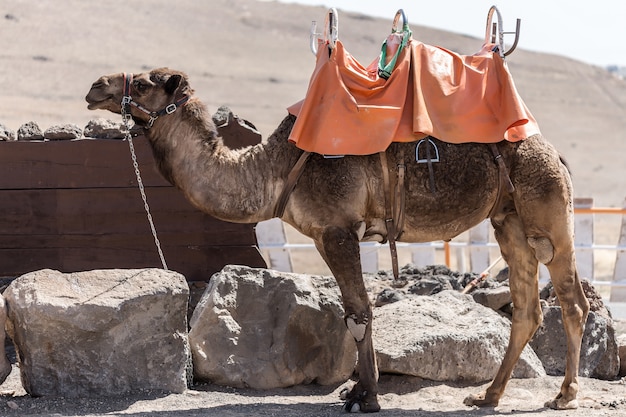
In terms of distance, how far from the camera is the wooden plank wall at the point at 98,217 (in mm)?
9828

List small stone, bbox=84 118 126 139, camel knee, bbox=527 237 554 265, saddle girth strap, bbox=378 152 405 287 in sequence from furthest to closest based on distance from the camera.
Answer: small stone, bbox=84 118 126 139 < camel knee, bbox=527 237 554 265 < saddle girth strap, bbox=378 152 405 287

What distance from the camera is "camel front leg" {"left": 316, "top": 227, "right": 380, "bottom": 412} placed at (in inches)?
305

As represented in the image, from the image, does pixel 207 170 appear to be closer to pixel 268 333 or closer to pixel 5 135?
pixel 268 333

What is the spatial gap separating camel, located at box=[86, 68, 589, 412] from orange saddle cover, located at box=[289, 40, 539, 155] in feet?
0.57

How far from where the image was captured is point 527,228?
8.20 m

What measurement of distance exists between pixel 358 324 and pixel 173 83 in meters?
2.11

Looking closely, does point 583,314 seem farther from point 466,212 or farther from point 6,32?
point 6,32

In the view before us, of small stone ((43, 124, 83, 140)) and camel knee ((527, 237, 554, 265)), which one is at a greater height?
small stone ((43, 124, 83, 140))

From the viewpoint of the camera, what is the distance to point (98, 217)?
9.95 meters

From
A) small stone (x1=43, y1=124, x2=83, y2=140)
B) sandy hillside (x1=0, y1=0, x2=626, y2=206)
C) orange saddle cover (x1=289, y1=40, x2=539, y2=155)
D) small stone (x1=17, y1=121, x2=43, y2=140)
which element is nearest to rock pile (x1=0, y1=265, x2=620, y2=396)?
orange saddle cover (x1=289, y1=40, x2=539, y2=155)

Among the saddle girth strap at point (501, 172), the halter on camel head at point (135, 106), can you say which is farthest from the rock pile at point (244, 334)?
the saddle girth strap at point (501, 172)

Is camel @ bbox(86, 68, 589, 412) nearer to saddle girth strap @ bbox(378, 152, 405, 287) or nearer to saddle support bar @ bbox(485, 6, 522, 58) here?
saddle girth strap @ bbox(378, 152, 405, 287)

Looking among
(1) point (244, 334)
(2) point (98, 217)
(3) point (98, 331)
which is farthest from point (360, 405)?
(2) point (98, 217)

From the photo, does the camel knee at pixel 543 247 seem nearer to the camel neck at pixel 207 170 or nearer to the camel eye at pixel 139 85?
the camel neck at pixel 207 170
